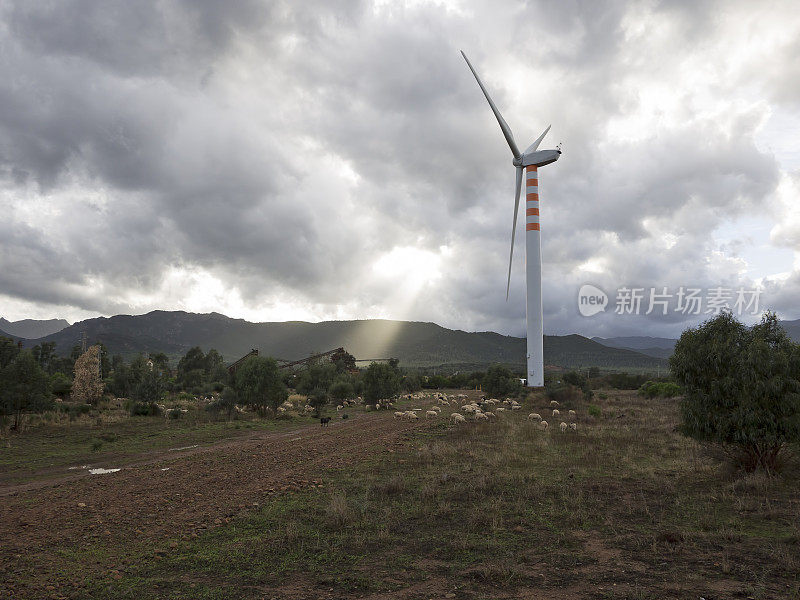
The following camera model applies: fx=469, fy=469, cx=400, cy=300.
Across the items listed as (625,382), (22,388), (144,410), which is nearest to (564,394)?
(144,410)

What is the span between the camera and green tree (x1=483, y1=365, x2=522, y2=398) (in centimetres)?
7300

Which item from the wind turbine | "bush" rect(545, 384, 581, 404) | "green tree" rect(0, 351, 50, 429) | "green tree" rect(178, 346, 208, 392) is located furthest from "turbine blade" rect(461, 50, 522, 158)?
"green tree" rect(178, 346, 208, 392)

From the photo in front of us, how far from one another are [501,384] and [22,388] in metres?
58.5

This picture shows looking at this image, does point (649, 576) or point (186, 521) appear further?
point (186, 521)

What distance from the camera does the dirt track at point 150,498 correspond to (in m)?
11.7

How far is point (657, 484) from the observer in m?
18.0

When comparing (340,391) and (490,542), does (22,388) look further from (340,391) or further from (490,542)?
(490,542)

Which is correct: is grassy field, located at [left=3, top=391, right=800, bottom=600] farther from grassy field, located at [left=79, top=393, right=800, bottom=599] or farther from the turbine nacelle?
the turbine nacelle

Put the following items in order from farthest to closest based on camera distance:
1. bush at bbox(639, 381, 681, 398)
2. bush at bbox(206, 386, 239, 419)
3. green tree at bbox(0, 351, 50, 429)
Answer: bush at bbox(639, 381, 681, 398) < bush at bbox(206, 386, 239, 419) < green tree at bbox(0, 351, 50, 429)

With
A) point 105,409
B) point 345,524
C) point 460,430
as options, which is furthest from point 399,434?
point 105,409

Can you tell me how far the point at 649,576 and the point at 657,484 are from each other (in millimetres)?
9624

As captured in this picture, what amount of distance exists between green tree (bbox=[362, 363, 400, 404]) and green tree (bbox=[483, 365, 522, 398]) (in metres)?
17.8

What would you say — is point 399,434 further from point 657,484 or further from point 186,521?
point 186,521

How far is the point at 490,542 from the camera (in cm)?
1164
